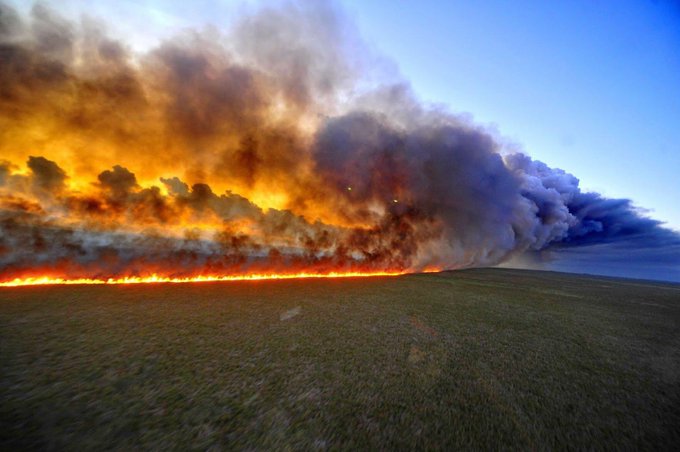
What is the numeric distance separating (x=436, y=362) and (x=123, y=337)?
10.4 meters

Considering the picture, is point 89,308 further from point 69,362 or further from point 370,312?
point 370,312

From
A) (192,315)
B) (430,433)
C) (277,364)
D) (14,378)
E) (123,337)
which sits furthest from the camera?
(192,315)

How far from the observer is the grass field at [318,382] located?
4328 mm

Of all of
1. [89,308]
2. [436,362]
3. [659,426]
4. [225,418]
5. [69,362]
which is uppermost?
[89,308]

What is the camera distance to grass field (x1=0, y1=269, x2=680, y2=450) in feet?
14.2

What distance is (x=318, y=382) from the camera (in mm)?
6109

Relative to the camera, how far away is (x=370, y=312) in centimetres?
1352

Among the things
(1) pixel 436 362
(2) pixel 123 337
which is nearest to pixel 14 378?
(2) pixel 123 337

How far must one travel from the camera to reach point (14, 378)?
560 centimetres

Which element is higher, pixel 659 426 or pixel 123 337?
pixel 123 337

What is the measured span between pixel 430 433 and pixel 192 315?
36.4 feet

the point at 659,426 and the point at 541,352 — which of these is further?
the point at 541,352

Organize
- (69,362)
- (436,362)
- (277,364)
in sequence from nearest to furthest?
(69,362) → (277,364) → (436,362)

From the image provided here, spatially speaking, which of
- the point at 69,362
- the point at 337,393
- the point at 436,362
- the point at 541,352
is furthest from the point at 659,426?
the point at 69,362
